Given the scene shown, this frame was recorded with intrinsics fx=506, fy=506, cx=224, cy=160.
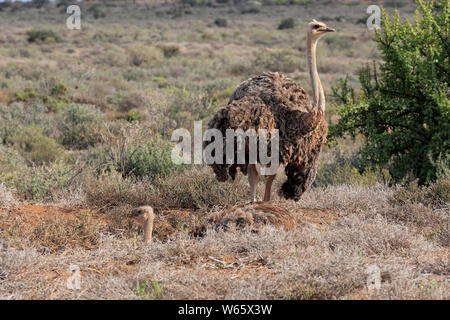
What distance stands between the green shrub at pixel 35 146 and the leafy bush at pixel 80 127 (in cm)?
51

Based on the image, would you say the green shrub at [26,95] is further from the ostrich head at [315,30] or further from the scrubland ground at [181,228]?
the ostrich head at [315,30]

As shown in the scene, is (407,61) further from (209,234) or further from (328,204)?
(209,234)

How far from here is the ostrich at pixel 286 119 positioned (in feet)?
16.3

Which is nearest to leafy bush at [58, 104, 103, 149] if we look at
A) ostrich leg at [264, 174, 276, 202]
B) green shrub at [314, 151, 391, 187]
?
green shrub at [314, 151, 391, 187]

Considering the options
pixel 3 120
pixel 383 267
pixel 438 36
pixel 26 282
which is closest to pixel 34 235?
pixel 26 282

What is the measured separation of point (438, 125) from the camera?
6.94 m

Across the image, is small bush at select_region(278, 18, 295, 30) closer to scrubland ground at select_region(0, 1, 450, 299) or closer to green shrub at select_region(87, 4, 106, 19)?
green shrub at select_region(87, 4, 106, 19)

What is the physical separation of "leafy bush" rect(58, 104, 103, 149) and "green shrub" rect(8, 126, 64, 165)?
1.66 ft

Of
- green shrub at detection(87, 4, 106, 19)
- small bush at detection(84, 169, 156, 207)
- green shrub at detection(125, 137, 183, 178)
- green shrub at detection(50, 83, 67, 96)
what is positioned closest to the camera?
small bush at detection(84, 169, 156, 207)

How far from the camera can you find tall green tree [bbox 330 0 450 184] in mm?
6867

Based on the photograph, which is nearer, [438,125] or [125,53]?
[438,125]

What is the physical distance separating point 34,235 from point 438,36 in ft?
19.4

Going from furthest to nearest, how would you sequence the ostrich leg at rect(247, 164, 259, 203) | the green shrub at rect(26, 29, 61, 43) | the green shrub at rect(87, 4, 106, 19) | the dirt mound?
the green shrub at rect(87, 4, 106, 19) → the green shrub at rect(26, 29, 61, 43) → the ostrich leg at rect(247, 164, 259, 203) → the dirt mound

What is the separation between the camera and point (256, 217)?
4785 mm
